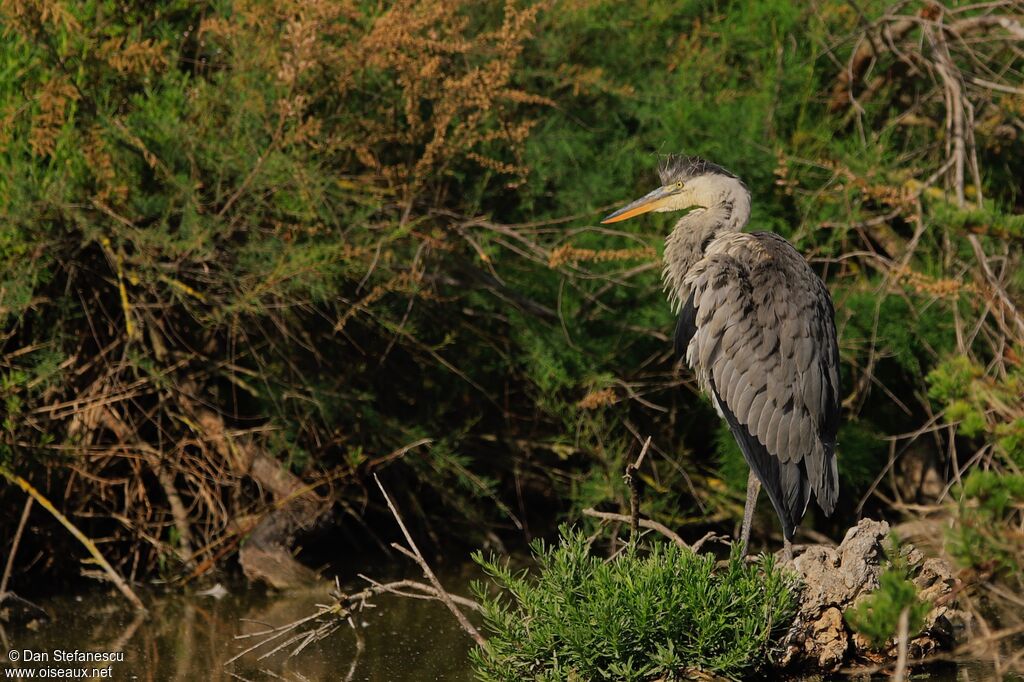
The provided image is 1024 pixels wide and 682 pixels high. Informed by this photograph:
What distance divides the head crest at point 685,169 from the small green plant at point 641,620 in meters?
2.25

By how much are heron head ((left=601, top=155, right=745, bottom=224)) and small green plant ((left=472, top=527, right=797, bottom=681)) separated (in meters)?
2.15

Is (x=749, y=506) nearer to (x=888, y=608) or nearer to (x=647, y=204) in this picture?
(x=647, y=204)

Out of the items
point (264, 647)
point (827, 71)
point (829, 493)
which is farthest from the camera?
point (827, 71)

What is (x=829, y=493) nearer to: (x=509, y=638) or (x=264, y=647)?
(x=509, y=638)

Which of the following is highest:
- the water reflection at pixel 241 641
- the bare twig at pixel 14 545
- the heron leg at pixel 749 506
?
the heron leg at pixel 749 506

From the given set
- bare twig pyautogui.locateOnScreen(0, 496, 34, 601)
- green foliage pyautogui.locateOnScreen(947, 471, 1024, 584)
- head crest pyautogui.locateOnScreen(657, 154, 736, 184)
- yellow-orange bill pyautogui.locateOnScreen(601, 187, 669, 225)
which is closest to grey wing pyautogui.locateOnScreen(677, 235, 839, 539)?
head crest pyautogui.locateOnScreen(657, 154, 736, 184)

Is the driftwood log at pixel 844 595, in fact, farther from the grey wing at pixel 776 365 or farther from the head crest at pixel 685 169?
the head crest at pixel 685 169

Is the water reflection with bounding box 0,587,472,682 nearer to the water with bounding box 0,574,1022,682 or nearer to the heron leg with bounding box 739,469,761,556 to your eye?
the water with bounding box 0,574,1022,682

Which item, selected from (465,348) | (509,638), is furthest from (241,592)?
(509,638)

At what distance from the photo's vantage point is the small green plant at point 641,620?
402cm

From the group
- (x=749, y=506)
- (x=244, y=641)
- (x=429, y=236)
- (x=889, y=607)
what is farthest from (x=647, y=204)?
(x=889, y=607)

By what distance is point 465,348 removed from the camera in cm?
707

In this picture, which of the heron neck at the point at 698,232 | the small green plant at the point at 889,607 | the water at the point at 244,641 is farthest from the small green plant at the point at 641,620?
the heron neck at the point at 698,232

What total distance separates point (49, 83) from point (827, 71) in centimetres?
456
